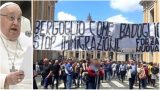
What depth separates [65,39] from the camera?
731cm

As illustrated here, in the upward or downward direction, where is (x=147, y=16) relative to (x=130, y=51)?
upward

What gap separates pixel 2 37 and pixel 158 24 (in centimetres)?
420

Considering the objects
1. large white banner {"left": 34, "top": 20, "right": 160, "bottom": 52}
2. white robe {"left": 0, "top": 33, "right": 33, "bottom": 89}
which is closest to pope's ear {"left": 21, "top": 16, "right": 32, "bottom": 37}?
white robe {"left": 0, "top": 33, "right": 33, "bottom": 89}

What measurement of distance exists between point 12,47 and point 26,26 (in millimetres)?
250

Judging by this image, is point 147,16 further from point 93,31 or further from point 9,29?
point 9,29

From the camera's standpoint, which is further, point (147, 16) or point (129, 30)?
point (147, 16)

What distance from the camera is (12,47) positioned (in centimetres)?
381

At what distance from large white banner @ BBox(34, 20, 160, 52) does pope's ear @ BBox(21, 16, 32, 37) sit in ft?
10.2

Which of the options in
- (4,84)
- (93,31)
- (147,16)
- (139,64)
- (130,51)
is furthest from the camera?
(147,16)

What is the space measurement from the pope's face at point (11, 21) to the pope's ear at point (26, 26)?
6 cm

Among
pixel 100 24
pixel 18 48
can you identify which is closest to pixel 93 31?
pixel 100 24

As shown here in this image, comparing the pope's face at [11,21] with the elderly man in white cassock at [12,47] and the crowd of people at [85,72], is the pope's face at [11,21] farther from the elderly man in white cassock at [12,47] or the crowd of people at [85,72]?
the crowd of people at [85,72]

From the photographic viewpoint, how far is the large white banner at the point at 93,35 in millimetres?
7180

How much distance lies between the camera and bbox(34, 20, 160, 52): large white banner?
283 inches
